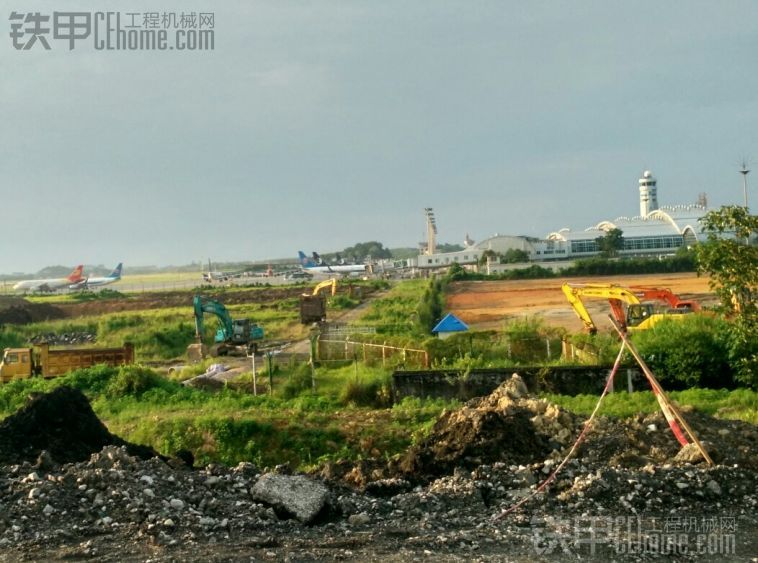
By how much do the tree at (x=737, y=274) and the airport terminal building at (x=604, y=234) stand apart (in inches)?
3329

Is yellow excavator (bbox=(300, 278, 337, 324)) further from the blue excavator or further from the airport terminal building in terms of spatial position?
the airport terminal building

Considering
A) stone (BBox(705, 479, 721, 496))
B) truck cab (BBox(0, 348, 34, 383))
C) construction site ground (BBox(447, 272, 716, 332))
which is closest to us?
stone (BBox(705, 479, 721, 496))

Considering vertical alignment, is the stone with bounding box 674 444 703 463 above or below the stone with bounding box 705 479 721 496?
above

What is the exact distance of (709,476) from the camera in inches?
348

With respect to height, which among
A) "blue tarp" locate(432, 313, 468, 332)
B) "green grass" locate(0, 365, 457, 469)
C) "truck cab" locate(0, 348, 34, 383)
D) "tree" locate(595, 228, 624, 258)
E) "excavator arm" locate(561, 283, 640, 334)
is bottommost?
"green grass" locate(0, 365, 457, 469)

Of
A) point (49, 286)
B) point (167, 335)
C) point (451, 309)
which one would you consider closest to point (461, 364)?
point (167, 335)

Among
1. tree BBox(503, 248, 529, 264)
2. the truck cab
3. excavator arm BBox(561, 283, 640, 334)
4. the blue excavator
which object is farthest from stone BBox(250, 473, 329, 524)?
tree BBox(503, 248, 529, 264)

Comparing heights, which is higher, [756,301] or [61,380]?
[756,301]

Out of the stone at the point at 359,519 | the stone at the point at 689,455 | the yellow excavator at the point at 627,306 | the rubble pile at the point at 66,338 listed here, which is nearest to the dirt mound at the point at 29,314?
the rubble pile at the point at 66,338

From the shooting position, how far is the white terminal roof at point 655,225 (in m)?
104

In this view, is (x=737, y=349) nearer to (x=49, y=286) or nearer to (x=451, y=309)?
(x=451, y=309)

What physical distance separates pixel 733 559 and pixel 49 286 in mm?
105608

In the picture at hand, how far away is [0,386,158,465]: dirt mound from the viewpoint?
35.2 feet

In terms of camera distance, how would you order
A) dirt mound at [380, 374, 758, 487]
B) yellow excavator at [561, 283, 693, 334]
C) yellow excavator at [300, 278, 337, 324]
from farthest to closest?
yellow excavator at [300, 278, 337, 324], yellow excavator at [561, 283, 693, 334], dirt mound at [380, 374, 758, 487]
